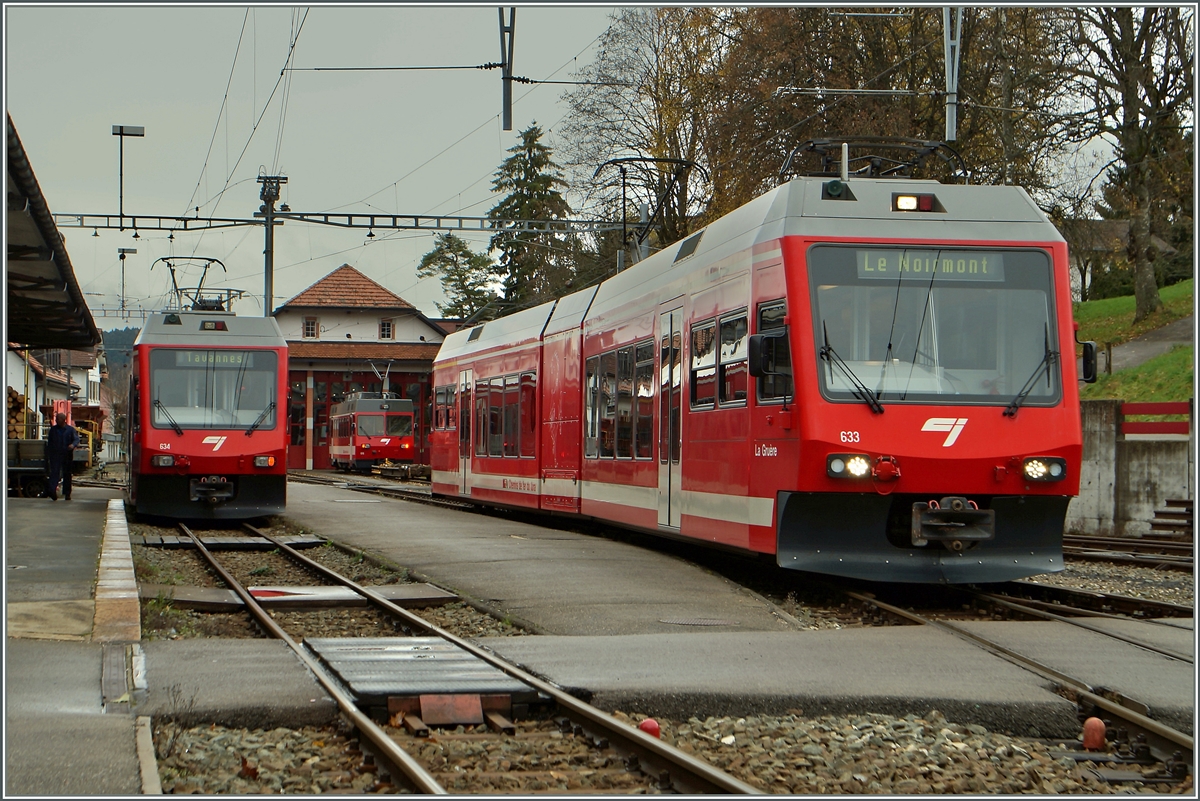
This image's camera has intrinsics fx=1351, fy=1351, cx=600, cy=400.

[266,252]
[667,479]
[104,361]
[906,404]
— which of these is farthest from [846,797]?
[104,361]

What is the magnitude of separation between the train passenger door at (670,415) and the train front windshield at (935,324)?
3.06 meters

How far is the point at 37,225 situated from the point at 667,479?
7551 millimetres

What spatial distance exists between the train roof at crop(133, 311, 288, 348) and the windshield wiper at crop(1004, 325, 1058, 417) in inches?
515

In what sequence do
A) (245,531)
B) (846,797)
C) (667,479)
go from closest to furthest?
(846,797) → (667,479) → (245,531)

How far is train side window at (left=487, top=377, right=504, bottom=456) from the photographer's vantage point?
21734mm

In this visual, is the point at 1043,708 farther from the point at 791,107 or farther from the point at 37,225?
the point at 791,107

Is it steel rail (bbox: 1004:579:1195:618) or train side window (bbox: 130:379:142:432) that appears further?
train side window (bbox: 130:379:142:432)

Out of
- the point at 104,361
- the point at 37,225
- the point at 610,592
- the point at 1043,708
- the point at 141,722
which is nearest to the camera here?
the point at 141,722

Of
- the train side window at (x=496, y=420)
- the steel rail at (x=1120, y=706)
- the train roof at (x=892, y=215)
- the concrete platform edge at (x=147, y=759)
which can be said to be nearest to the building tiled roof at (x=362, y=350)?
the train side window at (x=496, y=420)

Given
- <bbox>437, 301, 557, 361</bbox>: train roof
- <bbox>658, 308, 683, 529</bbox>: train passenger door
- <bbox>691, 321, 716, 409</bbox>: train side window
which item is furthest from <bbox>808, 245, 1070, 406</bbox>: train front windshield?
<bbox>437, 301, 557, 361</bbox>: train roof

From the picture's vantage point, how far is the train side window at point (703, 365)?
1249 cm

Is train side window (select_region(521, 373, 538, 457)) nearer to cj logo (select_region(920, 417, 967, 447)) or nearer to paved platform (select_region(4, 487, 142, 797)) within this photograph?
paved platform (select_region(4, 487, 142, 797))

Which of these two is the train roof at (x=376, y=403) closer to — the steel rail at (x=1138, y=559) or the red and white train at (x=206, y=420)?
the red and white train at (x=206, y=420)

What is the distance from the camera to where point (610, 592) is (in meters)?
11.2
